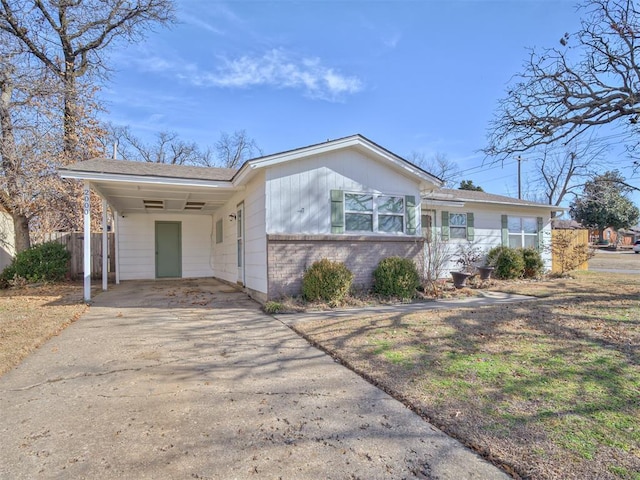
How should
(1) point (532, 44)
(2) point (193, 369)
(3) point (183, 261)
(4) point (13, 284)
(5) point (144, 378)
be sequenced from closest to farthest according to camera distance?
1. (5) point (144, 378)
2. (2) point (193, 369)
3. (1) point (532, 44)
4. (4) point (13, 284)
5. (3) point (183, 261)

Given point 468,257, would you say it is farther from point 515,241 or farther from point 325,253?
point 325,253

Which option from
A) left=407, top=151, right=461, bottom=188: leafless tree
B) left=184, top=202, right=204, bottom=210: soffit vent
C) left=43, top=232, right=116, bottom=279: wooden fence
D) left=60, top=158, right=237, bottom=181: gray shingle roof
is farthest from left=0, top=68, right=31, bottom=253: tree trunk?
left=407, top=151, right=461, bottom=188: leafless tree

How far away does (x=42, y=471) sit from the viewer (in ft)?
7.21

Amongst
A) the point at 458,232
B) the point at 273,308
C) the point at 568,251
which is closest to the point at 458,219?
the point at 458,232

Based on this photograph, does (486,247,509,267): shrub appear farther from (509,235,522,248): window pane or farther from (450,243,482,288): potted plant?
(509,235,522,248): window pane

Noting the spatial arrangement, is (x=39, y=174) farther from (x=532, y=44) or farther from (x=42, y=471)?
(x=532, y=44)

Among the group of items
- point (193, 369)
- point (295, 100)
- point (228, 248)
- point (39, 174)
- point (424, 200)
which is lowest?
point (193, 369)

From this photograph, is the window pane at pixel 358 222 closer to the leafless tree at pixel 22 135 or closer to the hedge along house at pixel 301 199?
the hedge along house at pixel 301 199

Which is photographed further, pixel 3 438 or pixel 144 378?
pixel 144 378

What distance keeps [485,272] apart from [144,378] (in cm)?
1131

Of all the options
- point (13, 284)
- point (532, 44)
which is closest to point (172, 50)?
point (13, 284)

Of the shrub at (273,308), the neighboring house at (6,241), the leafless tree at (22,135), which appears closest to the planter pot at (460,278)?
the shrub at (273,308)

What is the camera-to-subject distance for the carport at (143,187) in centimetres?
823

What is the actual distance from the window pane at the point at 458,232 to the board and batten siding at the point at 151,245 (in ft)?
31.7
